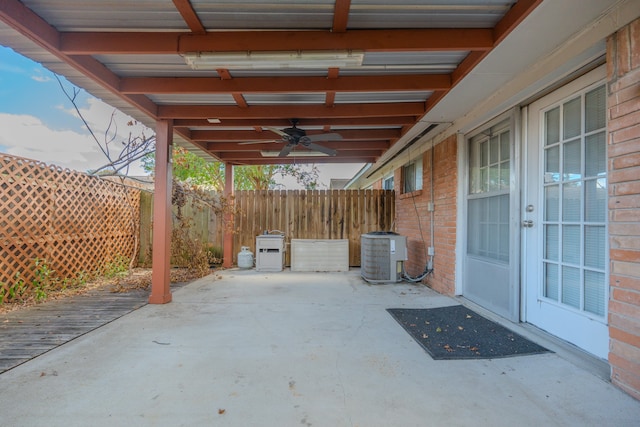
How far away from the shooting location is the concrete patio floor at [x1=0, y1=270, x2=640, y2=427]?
1.70m

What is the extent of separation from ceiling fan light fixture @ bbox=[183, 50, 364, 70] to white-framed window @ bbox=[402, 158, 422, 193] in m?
3.85

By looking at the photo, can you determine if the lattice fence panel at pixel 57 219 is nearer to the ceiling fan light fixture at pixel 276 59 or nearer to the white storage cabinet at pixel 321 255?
the ceiling fan light fixture at pixel 276 59

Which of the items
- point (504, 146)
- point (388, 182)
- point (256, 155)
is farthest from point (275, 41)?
point (388, 182)

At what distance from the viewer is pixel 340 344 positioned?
2.72m

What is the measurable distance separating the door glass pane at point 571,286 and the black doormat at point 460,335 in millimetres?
475

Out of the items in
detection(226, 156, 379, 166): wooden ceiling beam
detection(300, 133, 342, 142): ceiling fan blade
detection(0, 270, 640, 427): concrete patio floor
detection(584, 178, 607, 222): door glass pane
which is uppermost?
detection(226, 156, 379, 166): wooden ceiling beam

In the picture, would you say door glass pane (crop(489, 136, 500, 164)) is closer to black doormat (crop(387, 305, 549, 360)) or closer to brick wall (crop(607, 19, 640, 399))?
brick wall (crop(607, 19, 640, 399))

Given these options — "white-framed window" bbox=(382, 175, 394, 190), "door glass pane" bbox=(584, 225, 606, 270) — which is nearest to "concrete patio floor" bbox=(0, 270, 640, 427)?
"door glass pane" bbox=(584, 225, 606, 270)

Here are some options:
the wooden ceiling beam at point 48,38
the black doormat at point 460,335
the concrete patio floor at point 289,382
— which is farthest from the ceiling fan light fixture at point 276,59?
the black doormat at point 460,335

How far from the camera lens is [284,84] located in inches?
131

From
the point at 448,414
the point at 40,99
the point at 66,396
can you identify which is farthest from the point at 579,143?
the point at 40,99

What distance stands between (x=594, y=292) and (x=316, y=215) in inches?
225

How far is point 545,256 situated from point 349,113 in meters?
2.82

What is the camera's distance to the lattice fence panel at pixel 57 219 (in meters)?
4.13
